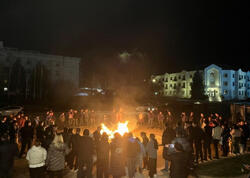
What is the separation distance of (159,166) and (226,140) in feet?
12.9

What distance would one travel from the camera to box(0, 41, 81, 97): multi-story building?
5194 cm

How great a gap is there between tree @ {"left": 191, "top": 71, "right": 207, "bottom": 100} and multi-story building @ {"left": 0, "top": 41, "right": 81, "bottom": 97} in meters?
35.0

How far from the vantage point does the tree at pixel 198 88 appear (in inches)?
2437

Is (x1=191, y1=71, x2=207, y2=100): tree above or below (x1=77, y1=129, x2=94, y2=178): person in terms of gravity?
above

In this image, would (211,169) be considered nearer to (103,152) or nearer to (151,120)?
(103,152)

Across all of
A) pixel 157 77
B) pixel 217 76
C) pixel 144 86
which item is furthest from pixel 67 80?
pixel 217 76

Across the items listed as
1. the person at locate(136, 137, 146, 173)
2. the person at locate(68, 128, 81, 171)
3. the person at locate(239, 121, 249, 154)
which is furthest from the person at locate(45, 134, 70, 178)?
the person at locate(239, 121, 249, 154)

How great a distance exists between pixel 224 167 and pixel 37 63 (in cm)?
5563

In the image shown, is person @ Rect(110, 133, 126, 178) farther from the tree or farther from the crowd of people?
the tree

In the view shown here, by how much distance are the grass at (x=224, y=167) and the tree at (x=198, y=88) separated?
175 feet

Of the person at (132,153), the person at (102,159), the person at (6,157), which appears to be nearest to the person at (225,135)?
the person at (132,153)

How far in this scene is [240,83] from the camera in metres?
67.8

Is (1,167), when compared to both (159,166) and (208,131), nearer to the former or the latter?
(159,166)

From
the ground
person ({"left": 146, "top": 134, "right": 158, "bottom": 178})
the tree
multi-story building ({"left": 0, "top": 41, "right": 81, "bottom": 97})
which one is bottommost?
the ground
